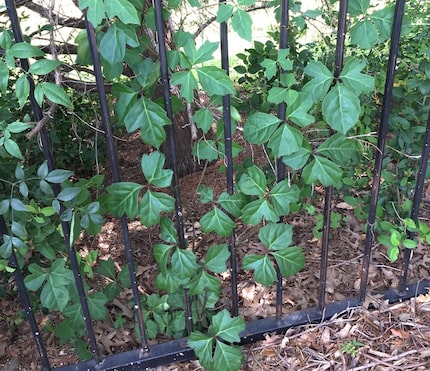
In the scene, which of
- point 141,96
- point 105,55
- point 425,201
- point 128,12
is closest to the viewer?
point 128,12

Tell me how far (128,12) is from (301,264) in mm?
1048

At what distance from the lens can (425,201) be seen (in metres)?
3.01

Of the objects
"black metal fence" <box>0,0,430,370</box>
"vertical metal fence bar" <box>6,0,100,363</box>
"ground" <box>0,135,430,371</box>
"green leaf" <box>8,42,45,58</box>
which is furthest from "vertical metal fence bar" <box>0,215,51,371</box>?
"green leaf" <box>8,42,45,58</box>

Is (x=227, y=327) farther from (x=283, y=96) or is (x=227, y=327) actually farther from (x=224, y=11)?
(x=224, y=11)

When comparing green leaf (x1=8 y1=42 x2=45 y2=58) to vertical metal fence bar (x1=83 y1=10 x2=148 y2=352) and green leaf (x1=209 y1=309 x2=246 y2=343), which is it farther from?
green leaf (x1=209 y1=309 x2=246 y2=343)

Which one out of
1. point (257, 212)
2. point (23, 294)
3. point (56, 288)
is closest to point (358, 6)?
point (257, 212)

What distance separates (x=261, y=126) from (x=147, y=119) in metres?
0.37

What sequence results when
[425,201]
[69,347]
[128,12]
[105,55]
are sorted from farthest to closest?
[425,201]
[69,347]
[105,55]
[128,12]

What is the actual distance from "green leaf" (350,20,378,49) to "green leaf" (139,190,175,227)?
751mm

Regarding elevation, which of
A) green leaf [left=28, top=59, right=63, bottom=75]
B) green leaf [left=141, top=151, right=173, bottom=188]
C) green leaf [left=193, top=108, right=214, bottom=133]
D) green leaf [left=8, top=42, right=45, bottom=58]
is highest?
green leaf [left=8, top=42, right=45, bottom=58]

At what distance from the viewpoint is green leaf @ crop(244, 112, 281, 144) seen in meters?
1.67

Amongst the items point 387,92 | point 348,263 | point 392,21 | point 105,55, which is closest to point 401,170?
point 348,263

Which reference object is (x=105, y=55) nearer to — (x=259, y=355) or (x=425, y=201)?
(x=259, y=355)

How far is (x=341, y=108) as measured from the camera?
5.10 ft
